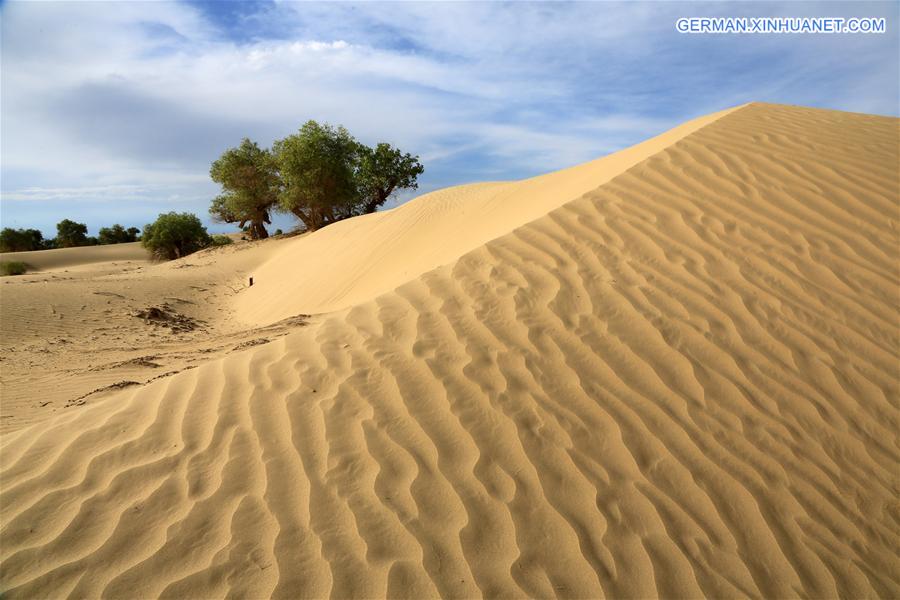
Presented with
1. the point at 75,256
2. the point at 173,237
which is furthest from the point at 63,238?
the point at 173,237

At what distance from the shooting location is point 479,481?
2711 mm

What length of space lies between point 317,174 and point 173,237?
7797mm

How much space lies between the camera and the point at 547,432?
298 cm

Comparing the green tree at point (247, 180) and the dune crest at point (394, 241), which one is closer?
the dune crest at point (394, 241)

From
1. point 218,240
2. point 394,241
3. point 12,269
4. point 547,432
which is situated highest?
point 12,269

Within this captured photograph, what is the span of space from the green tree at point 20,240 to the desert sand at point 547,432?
3770 centimetres

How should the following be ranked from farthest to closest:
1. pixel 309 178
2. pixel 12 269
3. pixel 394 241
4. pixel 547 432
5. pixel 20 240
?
pixel 20 240 → pixel 309 178 → pixel 12 269 → pixel 394 241 → pixel 547 432

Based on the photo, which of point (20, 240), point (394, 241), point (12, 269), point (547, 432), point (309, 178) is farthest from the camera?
point (20, 240)

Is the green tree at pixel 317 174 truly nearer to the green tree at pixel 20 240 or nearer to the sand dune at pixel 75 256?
the sand dune at pixel 75 256

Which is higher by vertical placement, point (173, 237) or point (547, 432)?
point (173, 237)

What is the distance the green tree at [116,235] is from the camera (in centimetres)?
4019

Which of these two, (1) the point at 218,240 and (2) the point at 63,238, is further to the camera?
(2) the point at 63,238

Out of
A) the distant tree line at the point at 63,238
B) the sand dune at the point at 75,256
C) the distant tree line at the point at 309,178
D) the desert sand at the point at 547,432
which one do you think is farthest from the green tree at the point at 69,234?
the desert sand at the point at 547,432

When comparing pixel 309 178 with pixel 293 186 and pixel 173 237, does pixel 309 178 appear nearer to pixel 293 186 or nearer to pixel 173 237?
pixel 293 186
